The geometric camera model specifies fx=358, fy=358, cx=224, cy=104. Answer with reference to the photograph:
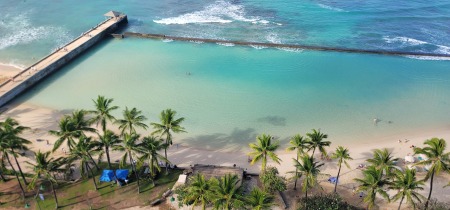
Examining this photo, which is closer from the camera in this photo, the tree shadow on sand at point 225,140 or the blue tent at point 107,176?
the blue tent at point 107,176

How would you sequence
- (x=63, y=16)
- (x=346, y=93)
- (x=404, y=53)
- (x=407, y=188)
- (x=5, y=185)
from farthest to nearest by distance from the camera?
(x=63, y=16)
(x=404, y=53)
(x=346, y=93)
(x=5, y=185)
(x=407, y=188)

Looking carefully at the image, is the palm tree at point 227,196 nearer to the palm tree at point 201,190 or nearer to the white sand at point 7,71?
the palm tree at point 201,190

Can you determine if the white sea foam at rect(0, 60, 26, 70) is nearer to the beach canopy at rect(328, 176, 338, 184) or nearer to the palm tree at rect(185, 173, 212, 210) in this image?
the palm tree at rect(185, 173, 212, 210)

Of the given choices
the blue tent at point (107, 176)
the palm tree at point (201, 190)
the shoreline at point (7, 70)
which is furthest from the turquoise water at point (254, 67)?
the palm tree at point (201, 190)

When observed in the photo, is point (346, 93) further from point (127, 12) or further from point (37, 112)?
point (127, 12)

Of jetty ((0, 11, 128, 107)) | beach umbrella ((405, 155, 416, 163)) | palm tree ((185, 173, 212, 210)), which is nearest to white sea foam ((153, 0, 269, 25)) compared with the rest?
jetty ((0, 11, 128, 107))

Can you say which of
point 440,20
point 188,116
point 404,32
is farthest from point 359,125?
point 440,20
